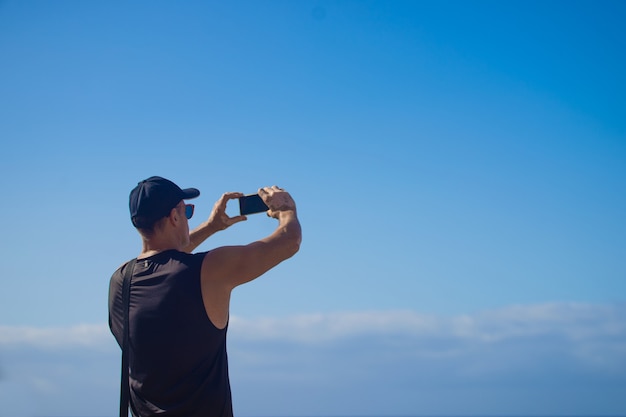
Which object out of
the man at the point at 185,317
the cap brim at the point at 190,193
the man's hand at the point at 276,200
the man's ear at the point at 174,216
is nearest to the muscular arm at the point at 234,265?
the man at the point at 185,317

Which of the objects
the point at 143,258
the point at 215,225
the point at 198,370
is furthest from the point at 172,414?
the point at 215,225

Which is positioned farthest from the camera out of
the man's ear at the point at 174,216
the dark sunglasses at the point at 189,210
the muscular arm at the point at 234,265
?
the dark sunglasses at the point at 189,210

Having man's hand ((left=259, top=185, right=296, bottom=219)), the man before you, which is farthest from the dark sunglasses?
man's hand ((left=259, top=185, right=296, bottom=219))

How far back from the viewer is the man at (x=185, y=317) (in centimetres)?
509

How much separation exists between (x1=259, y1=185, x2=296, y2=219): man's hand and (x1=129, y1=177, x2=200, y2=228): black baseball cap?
733mm

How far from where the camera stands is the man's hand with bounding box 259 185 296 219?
573cm

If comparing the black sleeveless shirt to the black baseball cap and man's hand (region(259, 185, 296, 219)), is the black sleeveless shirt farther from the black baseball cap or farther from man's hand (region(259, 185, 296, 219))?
man's hand (region(259, 185, 296, 219))

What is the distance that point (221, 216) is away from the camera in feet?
22.1

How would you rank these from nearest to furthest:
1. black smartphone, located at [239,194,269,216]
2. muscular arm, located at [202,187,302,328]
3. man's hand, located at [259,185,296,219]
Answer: muscular arm, located at [202,187,302,328] → man's hand, located at [259,185,296,219] → black smartphone, located at [239,194,269,216]

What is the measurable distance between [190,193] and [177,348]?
4.42 ft

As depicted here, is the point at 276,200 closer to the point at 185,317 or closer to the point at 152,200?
the point at 152,200

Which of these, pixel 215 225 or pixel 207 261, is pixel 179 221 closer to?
pixel 207 261

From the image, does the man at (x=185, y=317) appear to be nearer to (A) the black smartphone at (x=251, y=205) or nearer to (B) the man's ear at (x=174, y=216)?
(B) the man's ear at (x=174, y=216)

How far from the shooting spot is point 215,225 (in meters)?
6.79
